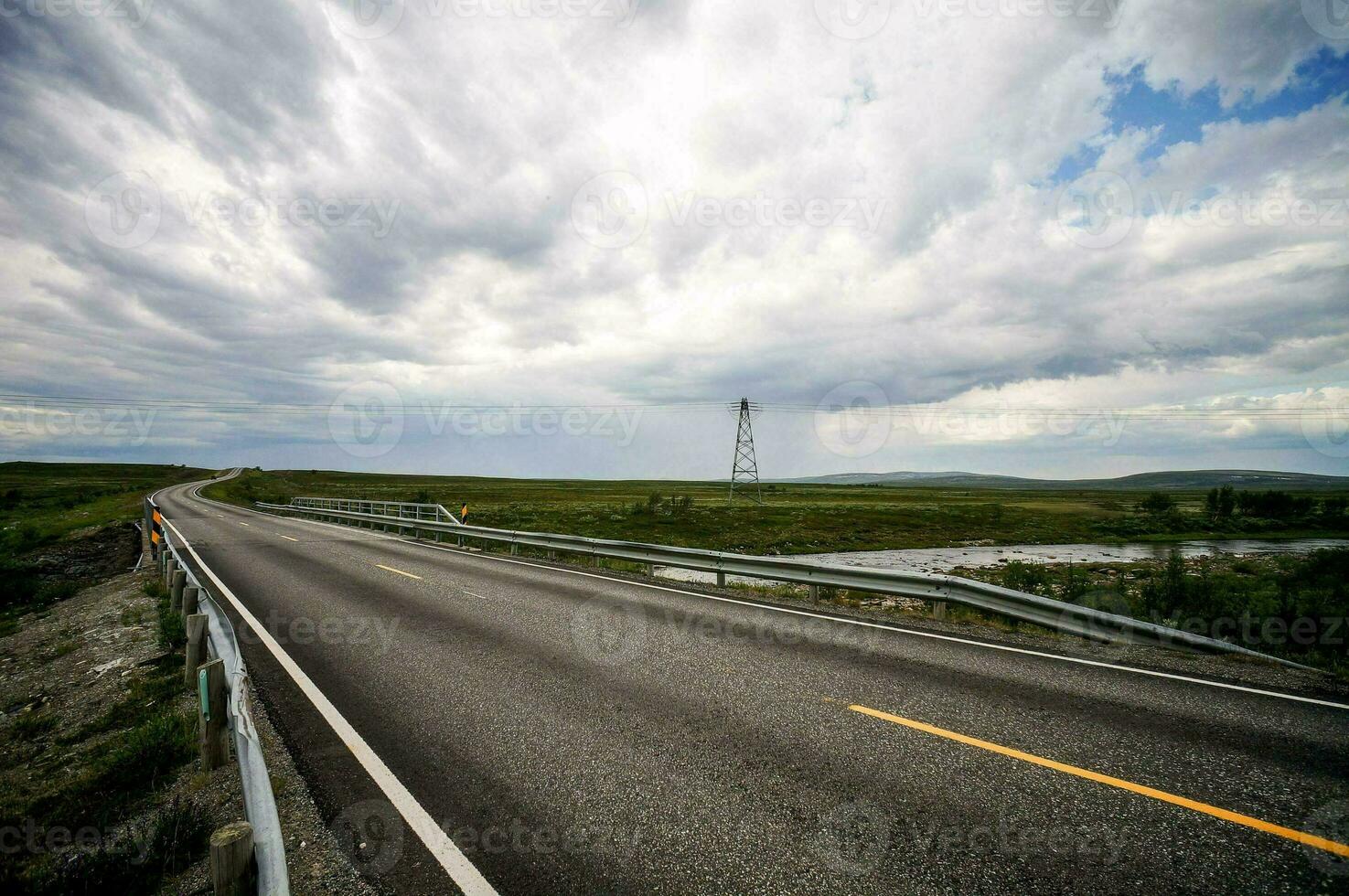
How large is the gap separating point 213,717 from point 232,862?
311cm

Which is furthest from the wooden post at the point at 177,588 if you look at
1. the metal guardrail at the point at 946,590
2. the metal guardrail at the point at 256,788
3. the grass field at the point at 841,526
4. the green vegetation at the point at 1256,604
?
the grass field at the point at 841,526

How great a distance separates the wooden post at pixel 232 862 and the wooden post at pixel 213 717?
2.47 meters

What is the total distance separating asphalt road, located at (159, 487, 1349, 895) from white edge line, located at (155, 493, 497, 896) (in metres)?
0.06

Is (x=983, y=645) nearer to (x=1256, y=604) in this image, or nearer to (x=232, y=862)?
(x=1256, y=604)

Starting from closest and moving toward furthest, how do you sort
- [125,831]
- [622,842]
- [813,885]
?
[813,885], [622,842], [125,831]

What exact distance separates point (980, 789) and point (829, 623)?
4875mm

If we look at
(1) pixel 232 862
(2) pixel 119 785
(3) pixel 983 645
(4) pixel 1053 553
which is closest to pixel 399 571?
(2) pixel 119 785

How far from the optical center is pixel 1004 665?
268 inches

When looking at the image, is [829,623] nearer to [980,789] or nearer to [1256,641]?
[980,789]

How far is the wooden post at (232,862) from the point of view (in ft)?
7.60

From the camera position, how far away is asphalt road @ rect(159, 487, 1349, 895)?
3.29 metres

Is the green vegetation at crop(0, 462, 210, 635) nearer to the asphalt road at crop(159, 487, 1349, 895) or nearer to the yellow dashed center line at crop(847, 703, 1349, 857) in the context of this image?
the asphalt road at crop(159, 487, 1349, 895)

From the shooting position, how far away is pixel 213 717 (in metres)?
4.63

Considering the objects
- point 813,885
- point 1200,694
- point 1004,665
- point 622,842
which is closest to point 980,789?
point 813,885
